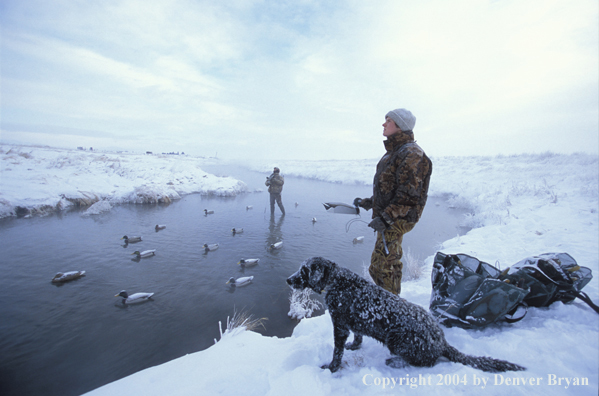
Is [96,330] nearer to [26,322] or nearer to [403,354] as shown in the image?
[26,322]

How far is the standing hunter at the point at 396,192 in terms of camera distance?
2572 millimetres

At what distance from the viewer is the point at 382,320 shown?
2066 millimetres

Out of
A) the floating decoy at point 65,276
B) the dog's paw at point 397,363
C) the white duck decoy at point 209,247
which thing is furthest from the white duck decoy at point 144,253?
the dog's paw at point 397,363

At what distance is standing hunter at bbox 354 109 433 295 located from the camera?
2.57 meters

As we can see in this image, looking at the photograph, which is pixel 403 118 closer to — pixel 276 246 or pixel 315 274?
pixel 315 274

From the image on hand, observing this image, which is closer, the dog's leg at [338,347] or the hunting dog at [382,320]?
the hunting dog at [382,320]

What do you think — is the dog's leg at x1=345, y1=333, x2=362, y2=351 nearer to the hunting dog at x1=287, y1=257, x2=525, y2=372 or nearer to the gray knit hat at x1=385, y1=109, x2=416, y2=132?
the hunting dog at x1=287, y1=257, x2=525, y2=372

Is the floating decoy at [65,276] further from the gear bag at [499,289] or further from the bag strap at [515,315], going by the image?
the bag strap at [515,315]

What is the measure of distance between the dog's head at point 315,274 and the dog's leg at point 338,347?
429 mm

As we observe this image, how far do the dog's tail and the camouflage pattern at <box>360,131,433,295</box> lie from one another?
0.92 m

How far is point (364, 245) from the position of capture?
9805mm

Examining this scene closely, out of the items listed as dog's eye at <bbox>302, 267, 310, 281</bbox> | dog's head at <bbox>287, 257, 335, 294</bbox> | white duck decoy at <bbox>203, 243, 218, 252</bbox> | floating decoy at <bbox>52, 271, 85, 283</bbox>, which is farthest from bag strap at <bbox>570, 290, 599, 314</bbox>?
floating decoy at <bbox>52, 271, 85, 283</bbox>

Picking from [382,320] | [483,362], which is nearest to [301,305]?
[382,320]

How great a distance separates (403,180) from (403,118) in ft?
2.68
